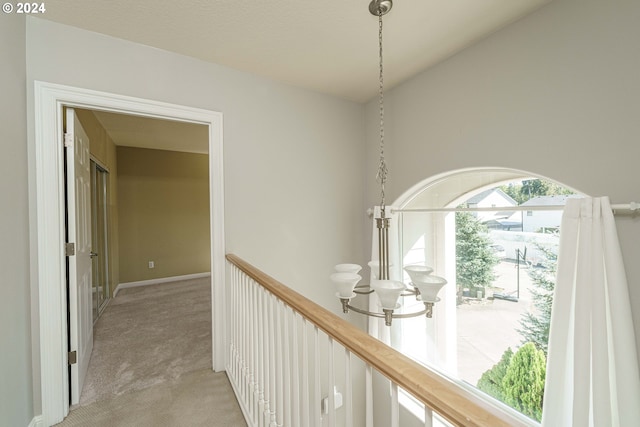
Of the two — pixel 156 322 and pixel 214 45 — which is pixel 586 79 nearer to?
pixel 214 45

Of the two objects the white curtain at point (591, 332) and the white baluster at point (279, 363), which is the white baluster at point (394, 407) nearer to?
the white baluster at point (279, 363)

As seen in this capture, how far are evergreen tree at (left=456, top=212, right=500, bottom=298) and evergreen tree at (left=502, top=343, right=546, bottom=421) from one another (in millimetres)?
512

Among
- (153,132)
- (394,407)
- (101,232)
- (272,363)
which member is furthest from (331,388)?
(153,132)

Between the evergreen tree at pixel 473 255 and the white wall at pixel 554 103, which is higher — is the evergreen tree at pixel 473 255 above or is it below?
below

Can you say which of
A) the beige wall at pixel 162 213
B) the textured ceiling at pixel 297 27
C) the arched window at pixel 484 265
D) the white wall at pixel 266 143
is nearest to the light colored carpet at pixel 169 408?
the white wall at pixel 266 143

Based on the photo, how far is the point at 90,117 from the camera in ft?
9.52

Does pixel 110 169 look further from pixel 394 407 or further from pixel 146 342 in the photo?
pixel 394 407

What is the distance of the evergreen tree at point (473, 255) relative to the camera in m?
2.13

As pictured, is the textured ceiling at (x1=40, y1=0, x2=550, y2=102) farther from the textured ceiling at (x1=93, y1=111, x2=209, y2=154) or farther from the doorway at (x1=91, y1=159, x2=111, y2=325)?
the doorway at (x1=91, y1=159, x2=111, y2=325)

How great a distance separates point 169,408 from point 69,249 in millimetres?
1255

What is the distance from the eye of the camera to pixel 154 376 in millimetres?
2117

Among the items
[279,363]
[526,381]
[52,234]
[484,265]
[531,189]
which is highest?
[531,189]

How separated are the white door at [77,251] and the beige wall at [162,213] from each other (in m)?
2.97

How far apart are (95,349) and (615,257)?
3890 mm
